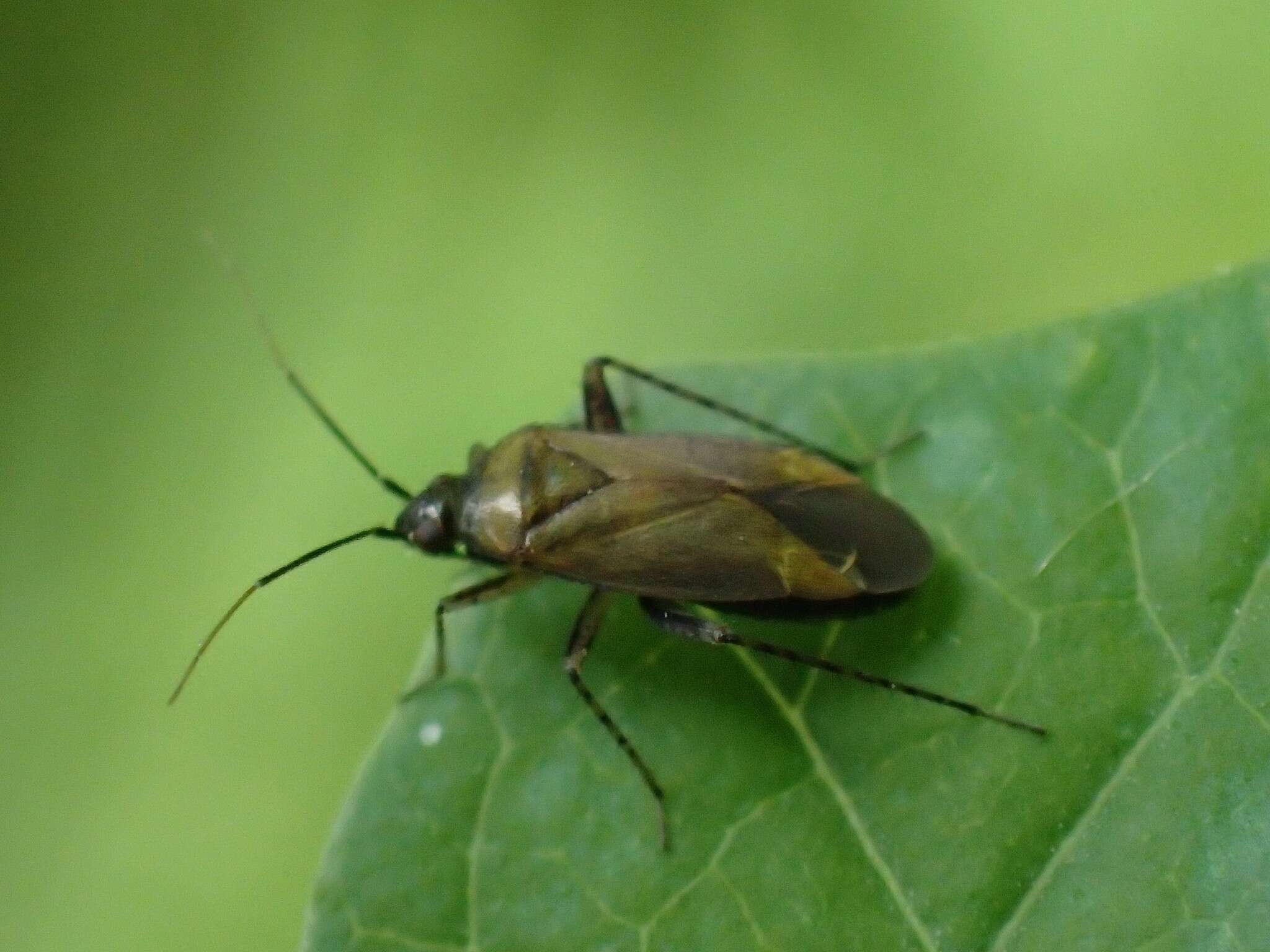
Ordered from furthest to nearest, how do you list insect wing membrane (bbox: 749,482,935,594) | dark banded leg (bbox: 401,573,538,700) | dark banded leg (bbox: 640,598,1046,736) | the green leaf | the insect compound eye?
the insect compound eye
dark banded leg (bbox: 401,573,538,700)
insect wing membrane (bbox: 749,482,935,594)
dark banded leg (bbox: 640,598,1046,736)
the green leaf

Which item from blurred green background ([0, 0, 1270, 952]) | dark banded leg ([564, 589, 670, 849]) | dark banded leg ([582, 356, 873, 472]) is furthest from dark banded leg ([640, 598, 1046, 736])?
blurred green background ([0, 0, 1270, 952])

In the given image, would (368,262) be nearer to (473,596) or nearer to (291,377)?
(291,377)

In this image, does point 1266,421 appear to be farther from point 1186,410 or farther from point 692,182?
point 692,182

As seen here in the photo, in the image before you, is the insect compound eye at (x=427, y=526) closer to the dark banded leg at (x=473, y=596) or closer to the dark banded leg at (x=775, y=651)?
the dark banded leg at (x=473, y=596)

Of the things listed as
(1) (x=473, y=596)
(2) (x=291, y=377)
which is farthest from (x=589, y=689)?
(2) (x=291, y=377)

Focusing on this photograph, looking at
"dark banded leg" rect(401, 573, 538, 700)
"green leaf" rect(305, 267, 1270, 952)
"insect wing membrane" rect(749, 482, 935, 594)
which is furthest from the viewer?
"dark banded leg" rect(401, 573, 538, 700)

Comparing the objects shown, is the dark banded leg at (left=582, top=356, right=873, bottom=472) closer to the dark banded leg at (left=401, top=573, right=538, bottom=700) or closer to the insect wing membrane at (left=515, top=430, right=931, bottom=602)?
the insect wing membrane at (left=515, top=430, right=931, bottom=602)

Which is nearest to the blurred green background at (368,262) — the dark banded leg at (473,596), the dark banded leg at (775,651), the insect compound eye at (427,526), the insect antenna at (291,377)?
the insect antenna at (291,377)
